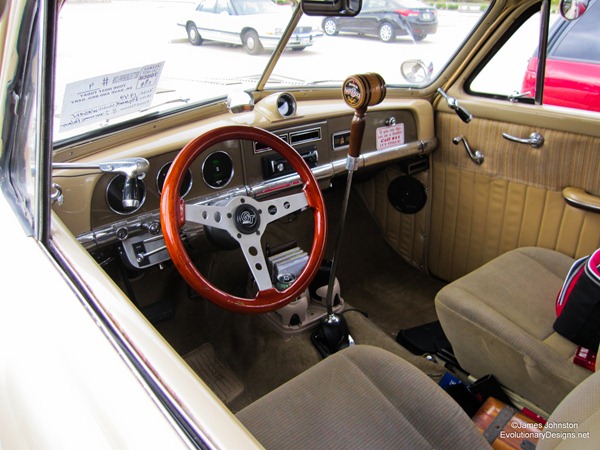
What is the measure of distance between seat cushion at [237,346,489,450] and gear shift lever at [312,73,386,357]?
61 cm

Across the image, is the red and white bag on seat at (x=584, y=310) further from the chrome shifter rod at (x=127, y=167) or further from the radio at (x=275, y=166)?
the chrome shifter rod at (x=127, y=167)

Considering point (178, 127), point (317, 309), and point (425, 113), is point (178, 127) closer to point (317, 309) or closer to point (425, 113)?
point (317, 309)

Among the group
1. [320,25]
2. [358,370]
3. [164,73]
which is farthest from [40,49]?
[320,25]

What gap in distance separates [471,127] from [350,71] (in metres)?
0.60

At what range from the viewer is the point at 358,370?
52.4 inches

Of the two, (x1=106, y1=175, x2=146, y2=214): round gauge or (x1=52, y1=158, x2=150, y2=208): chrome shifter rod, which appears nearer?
(x1=52, y1=158, x2=150, y2=208): chrome shifter rod

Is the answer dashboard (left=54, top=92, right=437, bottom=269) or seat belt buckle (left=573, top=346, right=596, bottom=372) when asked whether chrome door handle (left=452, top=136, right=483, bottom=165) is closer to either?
dashboard (left=54, top=92, right=437, bottom=269)

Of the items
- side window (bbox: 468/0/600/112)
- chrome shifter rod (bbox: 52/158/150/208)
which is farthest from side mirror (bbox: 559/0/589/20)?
chrome shifter rod (bbox: 52/158/150/208)

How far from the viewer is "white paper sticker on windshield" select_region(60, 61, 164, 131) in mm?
1408

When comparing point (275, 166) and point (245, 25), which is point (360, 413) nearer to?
point (275, 166)

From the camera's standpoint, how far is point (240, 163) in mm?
1920

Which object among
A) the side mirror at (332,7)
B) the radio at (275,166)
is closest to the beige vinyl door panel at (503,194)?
the radio at (275,166)

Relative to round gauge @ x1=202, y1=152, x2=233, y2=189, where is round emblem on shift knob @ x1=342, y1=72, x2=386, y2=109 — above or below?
above

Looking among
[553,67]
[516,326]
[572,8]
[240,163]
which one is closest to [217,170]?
[240,163]
